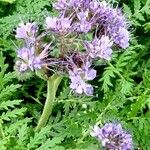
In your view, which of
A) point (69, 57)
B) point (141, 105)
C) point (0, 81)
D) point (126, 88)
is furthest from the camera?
point (126, 88)

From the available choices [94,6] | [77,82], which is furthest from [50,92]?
[94,6]

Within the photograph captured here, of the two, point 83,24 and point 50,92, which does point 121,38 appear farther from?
point 50,92

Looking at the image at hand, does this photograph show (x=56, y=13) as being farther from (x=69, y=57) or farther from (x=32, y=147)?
(x=32, y=147)

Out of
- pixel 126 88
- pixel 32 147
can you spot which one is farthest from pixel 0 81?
pixel 126 88

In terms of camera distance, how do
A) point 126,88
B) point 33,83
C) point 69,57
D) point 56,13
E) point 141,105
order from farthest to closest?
point 33,83, point 126,88, point 141,105, point 56,13, point 69,57

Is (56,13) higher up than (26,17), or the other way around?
(56,13)

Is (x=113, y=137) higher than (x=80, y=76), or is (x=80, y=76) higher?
(x=80, y=76)

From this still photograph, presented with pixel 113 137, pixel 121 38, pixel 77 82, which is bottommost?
pixel 113 137
